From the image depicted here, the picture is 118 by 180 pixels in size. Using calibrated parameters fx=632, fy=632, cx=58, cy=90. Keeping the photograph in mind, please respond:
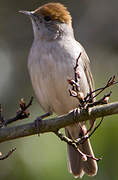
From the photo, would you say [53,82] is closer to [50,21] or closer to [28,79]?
[50,21]

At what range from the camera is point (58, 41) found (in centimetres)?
869

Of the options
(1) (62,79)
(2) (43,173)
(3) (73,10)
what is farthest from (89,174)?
(3) (73,10)

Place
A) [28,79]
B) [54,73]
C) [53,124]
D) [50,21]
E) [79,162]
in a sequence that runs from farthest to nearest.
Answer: [28,79], [50,21], [79,162], [54,73], [53,124]

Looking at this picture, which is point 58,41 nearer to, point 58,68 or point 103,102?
point 58,68

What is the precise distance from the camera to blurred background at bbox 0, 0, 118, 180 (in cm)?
847

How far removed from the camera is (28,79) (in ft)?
37.7

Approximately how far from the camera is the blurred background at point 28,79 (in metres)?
8.47

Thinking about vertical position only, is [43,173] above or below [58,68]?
below

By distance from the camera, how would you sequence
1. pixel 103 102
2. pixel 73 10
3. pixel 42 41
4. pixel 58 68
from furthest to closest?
pixel 73 10 < pixel 42 41 < pixel 58 68 < pixel 103 102

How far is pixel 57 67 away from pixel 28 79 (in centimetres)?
336

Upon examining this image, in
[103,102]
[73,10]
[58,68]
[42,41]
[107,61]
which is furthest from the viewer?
[73,10]

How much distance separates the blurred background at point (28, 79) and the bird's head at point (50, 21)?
45.4 inches

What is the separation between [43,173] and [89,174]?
2.04ft

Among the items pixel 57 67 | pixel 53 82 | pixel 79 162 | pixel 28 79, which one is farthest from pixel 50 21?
pixel 28 79
